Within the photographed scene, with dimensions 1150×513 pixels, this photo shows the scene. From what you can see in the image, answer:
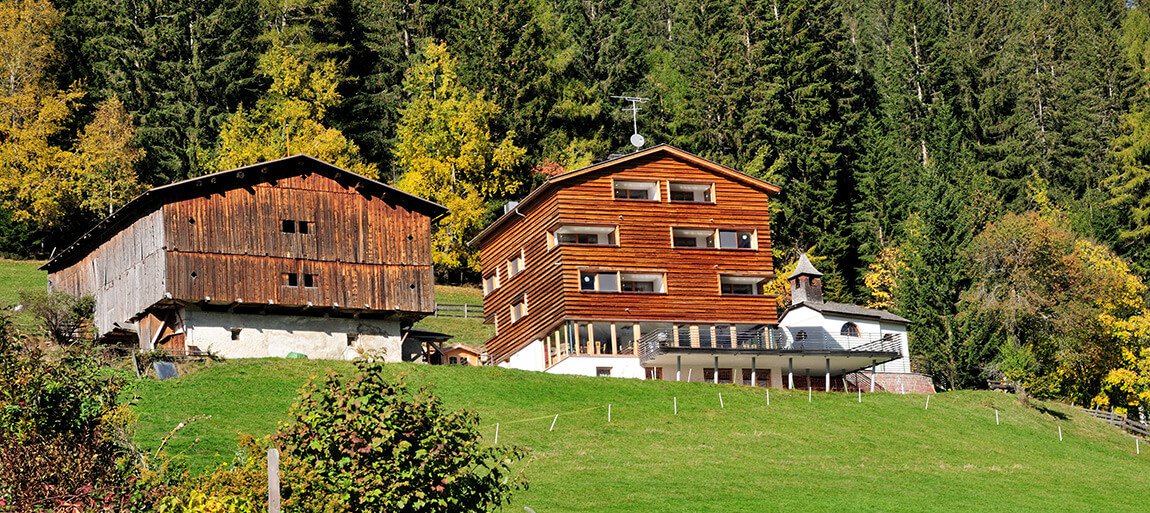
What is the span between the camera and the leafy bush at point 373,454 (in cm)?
2192

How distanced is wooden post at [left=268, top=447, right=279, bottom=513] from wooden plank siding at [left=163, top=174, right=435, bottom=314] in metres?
39.2

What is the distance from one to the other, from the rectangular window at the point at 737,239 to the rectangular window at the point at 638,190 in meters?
3.45

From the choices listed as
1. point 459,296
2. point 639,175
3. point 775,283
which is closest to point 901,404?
point 639,175

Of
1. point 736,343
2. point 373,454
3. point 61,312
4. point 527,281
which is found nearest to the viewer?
point 373,454

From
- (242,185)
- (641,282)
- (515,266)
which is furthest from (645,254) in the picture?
(242,185)

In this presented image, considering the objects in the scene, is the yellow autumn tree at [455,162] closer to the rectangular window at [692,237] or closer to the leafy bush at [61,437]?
the rectangular window at [692,237]

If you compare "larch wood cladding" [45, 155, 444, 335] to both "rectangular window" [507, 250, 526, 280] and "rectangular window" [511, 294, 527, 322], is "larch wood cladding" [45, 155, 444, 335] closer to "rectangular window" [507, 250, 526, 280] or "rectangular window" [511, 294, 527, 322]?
"rectangular window" [507, 250, 526, 280]

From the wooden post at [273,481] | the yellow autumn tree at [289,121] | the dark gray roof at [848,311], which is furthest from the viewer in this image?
the yellow autumn tree at [289,121]

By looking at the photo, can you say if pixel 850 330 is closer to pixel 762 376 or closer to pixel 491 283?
pixel 762 376

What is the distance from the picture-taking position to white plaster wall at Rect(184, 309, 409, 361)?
195 ft

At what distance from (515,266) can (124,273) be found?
694 inches

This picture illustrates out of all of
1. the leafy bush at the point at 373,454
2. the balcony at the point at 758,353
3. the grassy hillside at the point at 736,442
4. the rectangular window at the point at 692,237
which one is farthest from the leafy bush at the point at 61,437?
the rectangular window at the point at 692,237

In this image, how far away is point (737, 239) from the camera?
68.1 metres

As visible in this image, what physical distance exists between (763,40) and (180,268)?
51424 mm
